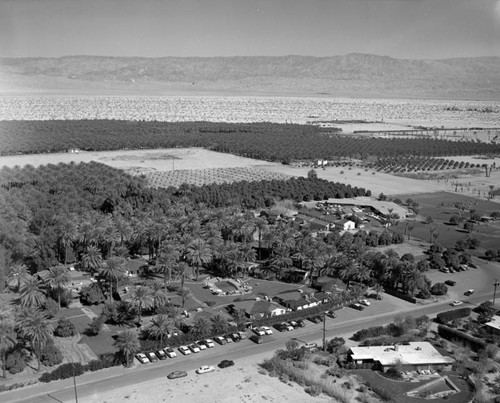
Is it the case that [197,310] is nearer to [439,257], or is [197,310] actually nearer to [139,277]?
[139,277]

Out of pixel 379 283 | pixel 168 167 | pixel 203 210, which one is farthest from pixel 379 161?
pixel 379 283

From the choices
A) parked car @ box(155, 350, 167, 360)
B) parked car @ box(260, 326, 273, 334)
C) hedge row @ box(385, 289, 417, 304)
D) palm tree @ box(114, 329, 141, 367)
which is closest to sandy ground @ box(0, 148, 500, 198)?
hedge row @ box(385, 289, 417, 304)

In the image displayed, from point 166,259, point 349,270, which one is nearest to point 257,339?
point 166,259

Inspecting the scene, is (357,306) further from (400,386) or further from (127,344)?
(127,344)

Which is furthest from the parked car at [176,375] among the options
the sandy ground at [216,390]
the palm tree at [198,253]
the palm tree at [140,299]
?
the palm tree at [198,253]

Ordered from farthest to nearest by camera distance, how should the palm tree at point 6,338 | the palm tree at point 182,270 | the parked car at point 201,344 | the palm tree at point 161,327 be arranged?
1. the palm tree at point 182,270
2. the parked car at point 201,344
3. the palm tree at point 161,327
4. the palm tree at point 6,338

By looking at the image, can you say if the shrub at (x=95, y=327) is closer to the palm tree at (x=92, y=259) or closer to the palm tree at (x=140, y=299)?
the palm tree at (x=140, y=299)
